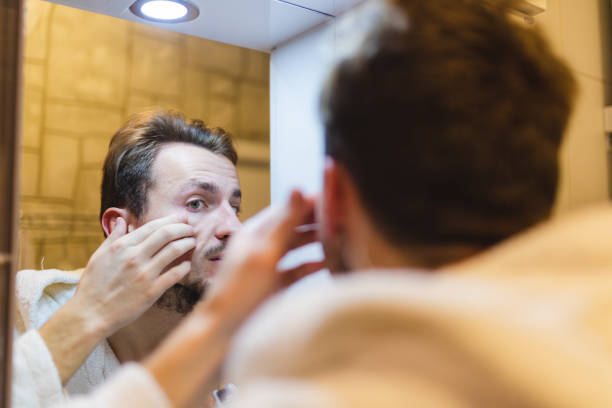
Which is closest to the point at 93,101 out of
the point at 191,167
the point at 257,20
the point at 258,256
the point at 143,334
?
the point at 191,167

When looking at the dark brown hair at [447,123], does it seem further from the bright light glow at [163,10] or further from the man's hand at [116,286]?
the bright light glow at [163,10]

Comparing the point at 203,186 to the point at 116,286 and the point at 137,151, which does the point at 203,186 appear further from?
the point at 116,286

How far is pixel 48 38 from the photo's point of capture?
0.95 m

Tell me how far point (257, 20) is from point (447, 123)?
0.75 m

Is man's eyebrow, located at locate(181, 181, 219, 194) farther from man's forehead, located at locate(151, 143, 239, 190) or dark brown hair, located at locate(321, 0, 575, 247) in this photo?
dark brown hair, located at locate(321, 0, 575, 247)

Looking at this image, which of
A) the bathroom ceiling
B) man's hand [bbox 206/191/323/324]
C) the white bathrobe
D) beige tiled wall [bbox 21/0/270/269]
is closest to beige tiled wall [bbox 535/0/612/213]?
the bathroom ceiling

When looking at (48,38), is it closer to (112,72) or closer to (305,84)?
(112,72)

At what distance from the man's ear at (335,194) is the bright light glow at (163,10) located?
2.27 ft

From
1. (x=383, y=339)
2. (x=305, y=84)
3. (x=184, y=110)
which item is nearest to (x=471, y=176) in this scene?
(x=383, y=339)

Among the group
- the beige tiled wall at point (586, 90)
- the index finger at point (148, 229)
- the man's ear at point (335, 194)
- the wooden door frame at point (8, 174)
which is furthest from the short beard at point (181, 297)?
the beige tiled wall at point (586, 90)

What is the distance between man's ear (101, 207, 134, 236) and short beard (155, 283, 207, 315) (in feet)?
0.47

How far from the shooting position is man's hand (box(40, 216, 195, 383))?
2.45 ft

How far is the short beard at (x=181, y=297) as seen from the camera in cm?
98

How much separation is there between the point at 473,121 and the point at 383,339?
16cm
